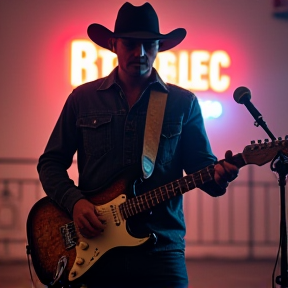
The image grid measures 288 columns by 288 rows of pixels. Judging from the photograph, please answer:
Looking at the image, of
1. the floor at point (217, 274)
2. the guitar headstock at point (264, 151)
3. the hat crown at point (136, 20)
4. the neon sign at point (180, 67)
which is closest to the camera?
the guitar headstock at point (264, 151)

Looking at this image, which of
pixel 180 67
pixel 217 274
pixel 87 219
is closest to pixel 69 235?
pixel 87 219

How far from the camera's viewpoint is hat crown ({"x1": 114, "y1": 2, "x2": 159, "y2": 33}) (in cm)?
223

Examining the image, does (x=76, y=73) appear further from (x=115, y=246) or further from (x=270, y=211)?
(x=115, y=246)

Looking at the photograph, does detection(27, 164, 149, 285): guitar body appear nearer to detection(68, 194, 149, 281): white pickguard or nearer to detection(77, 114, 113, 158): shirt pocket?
detection(68, 194, 149, 281): white pickguard

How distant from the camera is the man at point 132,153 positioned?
79.7 inches

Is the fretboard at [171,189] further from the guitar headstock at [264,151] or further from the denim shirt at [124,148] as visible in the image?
the guitar headstock at [264,151]

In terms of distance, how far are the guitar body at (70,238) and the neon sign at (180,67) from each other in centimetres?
328

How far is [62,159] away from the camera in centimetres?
230

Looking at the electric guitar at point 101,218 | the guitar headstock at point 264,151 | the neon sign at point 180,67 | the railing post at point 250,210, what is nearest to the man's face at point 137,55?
the electric guitar at point 101,218

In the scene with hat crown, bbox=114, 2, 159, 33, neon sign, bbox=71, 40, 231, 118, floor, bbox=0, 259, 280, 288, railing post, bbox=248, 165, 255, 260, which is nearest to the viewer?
hat crown, bbox=114, 2, 159, 33

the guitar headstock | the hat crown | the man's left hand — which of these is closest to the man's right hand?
the man's left hand

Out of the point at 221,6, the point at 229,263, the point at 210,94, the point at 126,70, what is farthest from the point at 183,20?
the point at 126,70

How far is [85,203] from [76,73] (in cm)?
351

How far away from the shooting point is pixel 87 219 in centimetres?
209
